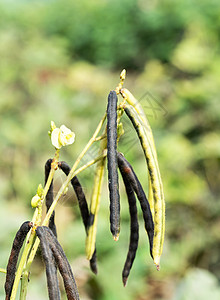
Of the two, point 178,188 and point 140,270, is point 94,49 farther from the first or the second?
point 140,270

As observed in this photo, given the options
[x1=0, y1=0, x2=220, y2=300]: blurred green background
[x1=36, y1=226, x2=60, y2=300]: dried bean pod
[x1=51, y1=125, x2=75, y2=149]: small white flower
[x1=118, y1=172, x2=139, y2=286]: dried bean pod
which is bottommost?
[x1=36, y1=226, x2=60, y2=300]: dried bean pod

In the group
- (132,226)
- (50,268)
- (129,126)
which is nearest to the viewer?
(50,268)

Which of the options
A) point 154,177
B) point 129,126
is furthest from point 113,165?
point 129,126

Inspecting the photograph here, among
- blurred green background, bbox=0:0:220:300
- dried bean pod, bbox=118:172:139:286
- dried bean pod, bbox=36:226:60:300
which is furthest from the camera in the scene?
blurred green background, bbox=0:0:220:300

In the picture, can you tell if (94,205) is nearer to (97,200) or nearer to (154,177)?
(97,200)

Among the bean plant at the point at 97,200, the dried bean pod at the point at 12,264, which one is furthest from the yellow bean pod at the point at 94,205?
the dried bean pod at the point at 12,264

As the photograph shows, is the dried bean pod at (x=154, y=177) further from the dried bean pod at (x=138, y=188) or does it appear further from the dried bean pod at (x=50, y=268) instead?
the dried bean pod at (x=50, y=268)

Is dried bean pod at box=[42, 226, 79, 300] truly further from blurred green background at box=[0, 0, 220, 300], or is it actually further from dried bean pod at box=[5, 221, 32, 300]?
blurred green background at box=[0, 0, 220, 300]

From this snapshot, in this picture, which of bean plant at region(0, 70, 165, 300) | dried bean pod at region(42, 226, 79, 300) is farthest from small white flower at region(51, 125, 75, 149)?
dried bean pod at region(42, 226, 79, 300)
